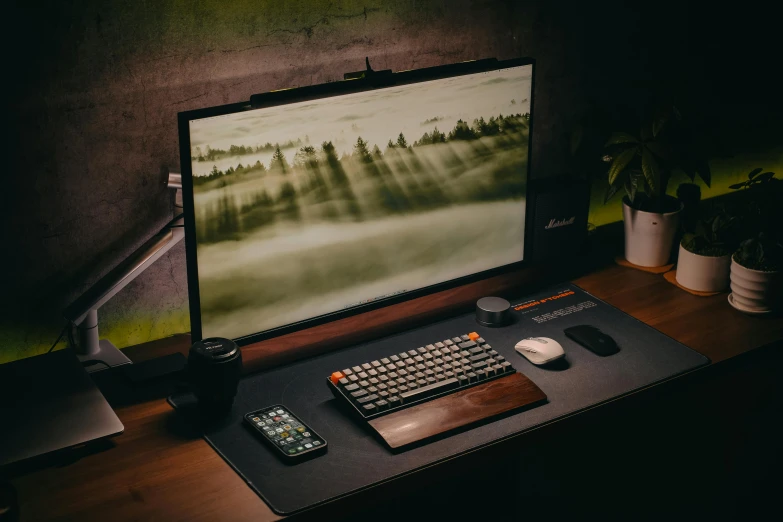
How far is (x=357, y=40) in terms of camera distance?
6.13 ft

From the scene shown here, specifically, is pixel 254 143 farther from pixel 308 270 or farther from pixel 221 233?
pixel 308 270

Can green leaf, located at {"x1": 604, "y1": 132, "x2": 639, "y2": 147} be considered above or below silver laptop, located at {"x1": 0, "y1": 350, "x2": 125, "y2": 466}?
above

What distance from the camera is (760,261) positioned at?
185 centimetres

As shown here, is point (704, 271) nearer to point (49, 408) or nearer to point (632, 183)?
point (632, 183)

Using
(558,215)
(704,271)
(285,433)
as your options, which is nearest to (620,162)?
(558,215)

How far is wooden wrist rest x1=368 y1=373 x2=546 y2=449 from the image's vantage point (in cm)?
145

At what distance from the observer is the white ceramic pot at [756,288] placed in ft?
5.94

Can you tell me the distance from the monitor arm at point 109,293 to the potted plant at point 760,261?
116 centimetres

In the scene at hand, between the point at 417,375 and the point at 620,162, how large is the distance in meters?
0.78

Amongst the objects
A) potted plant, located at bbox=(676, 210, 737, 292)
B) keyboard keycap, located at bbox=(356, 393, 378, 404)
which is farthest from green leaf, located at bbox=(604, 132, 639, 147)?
keyboard keycap, located at bbox=(356, 393, 378, 404)

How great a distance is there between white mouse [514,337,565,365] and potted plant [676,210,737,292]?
45 centimetres

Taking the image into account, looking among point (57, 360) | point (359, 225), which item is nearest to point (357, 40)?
point (359, 225)

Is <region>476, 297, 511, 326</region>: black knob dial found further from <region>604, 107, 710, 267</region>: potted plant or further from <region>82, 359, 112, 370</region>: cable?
<region>82, 359, 112, 370</region>: cable

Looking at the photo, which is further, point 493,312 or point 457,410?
point 493,312
